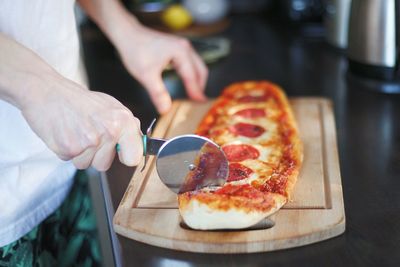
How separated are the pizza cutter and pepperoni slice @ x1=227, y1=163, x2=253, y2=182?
0.03 m

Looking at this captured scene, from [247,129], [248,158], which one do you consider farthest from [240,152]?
[247,129]

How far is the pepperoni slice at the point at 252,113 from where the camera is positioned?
135 centimetres

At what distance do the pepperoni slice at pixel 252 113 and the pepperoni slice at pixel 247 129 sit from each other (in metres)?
0.05

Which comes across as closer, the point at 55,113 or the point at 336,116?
the point at 55,113

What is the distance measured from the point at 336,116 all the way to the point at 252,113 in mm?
223

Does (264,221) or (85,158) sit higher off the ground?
(85,158)

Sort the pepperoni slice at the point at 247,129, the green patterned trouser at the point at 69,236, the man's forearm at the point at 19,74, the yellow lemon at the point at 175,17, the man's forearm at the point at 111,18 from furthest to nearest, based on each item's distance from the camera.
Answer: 1. the yellow lemon at the point at 175,17
2. the man's forearm at the point at 111,18
3. the pepperoni slice at the point at 247,129
4. the green patterned trouser at the point at 69,236
5. the man's forearm at the point at 19,74

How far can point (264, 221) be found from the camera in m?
0.97

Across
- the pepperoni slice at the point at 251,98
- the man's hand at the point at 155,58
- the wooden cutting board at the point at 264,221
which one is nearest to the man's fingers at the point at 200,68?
the man's hand at the point at 155,58

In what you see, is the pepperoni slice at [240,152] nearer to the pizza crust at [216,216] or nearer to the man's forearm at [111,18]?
the pizza crust at [216,216]

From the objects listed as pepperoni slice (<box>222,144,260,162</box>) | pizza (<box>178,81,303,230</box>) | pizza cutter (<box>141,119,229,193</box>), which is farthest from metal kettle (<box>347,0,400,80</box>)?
pizza cutter (<box>141,119,229,193</box>)

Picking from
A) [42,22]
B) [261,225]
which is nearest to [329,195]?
[261,225]

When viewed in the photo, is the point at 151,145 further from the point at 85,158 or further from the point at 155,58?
the point at 155,58

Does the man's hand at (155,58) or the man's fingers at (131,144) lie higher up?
the man's fingers at (131,144)
